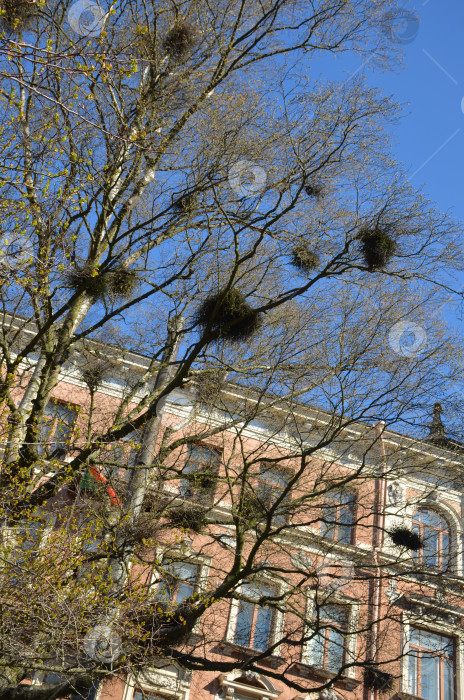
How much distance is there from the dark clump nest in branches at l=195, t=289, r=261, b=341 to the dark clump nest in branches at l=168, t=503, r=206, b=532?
306cm

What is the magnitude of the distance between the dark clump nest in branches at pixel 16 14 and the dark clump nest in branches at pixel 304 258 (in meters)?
5.20

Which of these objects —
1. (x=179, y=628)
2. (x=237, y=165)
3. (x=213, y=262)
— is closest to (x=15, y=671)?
(x=179, y=628)

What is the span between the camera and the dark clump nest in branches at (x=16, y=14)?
8622mm

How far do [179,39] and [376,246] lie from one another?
506 cm

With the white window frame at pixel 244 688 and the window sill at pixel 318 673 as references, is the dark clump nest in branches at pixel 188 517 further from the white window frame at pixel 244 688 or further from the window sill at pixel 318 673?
the window sill at pixel 318 673

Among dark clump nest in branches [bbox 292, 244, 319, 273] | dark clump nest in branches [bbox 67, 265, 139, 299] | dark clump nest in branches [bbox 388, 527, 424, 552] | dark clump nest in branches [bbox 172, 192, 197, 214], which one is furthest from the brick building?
dark clump nest in branches [bbox 172, 192, 197, 214]

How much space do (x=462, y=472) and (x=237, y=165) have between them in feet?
20.1

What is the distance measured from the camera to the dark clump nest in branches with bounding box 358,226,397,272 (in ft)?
33.1

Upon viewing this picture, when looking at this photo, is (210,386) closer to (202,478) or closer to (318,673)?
(202,478)

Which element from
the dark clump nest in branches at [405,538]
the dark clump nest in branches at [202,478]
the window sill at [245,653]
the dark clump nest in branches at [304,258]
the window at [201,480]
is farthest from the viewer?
the window sill at [245,653]

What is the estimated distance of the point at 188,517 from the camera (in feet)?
38.2

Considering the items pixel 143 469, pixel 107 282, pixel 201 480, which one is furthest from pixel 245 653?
pixel 107 282

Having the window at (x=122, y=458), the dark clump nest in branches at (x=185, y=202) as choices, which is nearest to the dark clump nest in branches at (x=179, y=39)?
the dark clump nest in branches at (x=185, y=202)

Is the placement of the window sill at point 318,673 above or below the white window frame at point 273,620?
below
